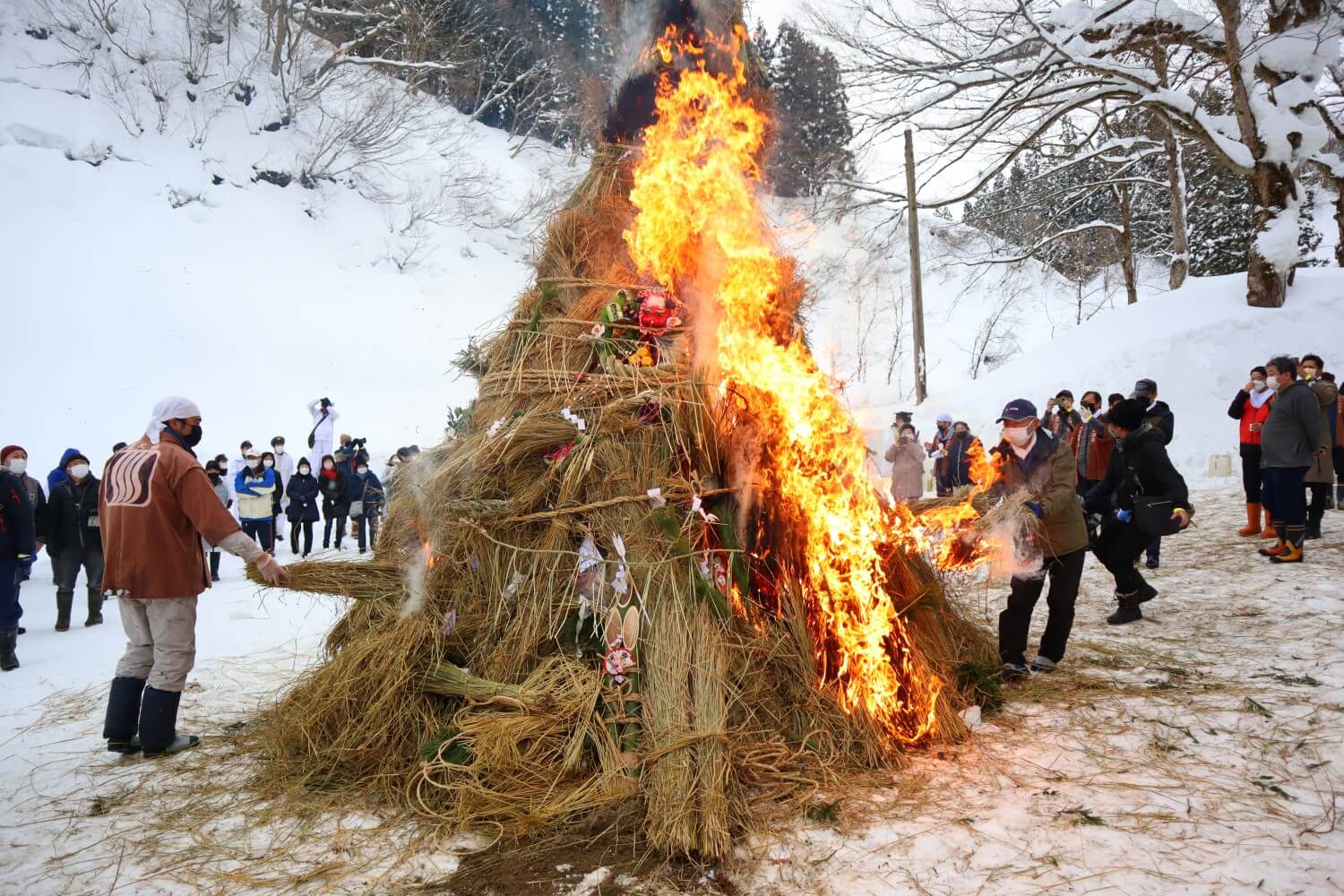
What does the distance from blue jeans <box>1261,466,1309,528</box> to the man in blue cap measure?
337cm

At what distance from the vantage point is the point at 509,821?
132 inches

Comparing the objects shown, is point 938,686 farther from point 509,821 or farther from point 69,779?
point 69,779

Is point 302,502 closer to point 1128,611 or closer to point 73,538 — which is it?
point 73,538

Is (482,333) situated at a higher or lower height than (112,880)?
higher

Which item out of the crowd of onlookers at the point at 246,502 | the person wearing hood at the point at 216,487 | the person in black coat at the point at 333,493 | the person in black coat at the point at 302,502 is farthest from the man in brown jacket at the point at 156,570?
the person in black coat at the point at 333,493

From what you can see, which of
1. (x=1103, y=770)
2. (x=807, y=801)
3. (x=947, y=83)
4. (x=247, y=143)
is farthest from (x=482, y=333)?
(x=247, y=143)

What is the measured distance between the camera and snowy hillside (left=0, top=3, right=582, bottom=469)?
16.0 metres

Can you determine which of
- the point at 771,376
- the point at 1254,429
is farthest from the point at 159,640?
the point at 1254,429

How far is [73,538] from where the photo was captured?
24.8 feet

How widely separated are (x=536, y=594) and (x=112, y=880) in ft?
6.37

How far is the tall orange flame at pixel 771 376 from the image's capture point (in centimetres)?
403

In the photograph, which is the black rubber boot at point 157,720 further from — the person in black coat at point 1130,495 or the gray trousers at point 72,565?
the person in black coat at point 1130,495

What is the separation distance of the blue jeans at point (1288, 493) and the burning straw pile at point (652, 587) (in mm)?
4112

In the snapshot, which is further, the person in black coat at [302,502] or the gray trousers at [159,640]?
the person in black coat at [302,502]
